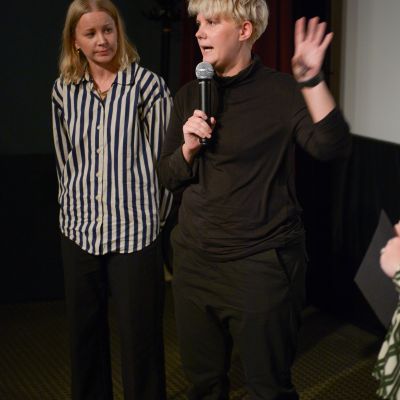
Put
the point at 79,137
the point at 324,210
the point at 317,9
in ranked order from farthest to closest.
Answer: the point at 324,210, the point at 317,9, the point at 79,137

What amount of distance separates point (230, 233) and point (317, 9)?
1891 mm

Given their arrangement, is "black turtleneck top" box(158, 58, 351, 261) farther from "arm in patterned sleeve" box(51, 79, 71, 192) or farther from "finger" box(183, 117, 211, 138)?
"arm in patterned sleeve" box(51, 79, 71, 192)

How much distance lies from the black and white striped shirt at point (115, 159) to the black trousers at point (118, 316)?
0.06m

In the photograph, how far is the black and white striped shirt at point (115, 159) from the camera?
2766mm

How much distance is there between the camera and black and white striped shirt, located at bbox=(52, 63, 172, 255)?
9.07 feet

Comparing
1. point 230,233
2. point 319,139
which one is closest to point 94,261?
point 230,233

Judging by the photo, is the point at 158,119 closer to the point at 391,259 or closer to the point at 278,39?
the point at 391,259

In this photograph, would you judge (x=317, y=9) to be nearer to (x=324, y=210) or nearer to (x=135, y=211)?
(x=324, y=210)

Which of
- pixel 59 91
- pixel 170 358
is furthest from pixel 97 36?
pixel 170 358

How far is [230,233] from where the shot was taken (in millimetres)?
2439

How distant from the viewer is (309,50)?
2221 mm

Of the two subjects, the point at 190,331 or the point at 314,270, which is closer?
the point at 190,331

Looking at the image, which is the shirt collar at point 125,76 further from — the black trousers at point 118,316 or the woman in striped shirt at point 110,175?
the black trousers at point 118,316

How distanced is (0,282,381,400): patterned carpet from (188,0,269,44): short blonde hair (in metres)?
1.66
